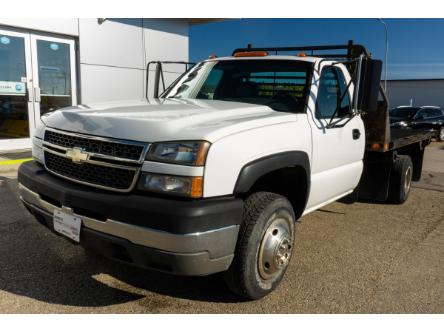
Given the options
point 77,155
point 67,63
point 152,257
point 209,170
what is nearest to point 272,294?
point 152,257

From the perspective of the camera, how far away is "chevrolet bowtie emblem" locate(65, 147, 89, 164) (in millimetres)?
2746

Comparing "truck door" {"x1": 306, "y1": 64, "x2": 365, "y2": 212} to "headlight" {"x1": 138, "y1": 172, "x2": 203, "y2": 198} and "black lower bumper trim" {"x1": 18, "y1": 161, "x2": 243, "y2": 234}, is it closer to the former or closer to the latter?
"black lower bumper trim" {"x1": 18, "y1": 161, "x2": 243, "y2": 234}

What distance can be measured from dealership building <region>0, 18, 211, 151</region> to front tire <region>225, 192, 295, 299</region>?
316 inches

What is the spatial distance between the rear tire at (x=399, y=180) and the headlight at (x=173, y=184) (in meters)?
4.34

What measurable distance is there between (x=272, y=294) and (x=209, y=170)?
4.27 ft

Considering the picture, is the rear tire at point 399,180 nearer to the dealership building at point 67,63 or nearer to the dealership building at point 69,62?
the dealership building at point 67,63

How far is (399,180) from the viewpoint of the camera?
19.5 ft

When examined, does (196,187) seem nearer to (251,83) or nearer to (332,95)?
(251,83)

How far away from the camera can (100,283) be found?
3250mm

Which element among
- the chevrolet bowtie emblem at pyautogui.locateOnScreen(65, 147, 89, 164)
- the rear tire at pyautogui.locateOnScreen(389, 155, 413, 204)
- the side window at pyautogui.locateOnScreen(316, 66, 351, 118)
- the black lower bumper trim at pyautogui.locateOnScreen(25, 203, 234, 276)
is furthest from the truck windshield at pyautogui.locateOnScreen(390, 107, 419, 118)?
the chevrolet bowtie emblem at pyautogui.locateOnScreen(65, 147, 89, 164)

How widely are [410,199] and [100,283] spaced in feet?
17.3

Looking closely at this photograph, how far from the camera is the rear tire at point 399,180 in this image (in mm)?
5902

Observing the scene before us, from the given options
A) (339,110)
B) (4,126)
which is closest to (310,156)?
(339,110)

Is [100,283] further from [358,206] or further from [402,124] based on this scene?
[402,124]
